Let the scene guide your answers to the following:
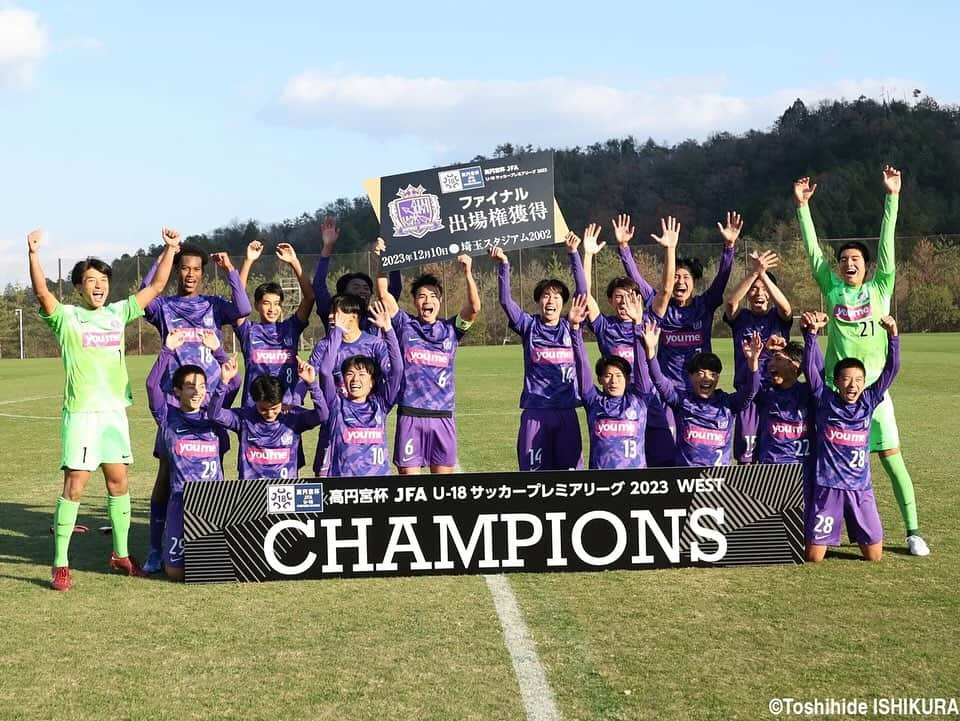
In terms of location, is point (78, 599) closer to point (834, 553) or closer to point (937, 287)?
point (834, 553)

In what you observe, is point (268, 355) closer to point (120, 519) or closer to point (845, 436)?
point (120, 519)

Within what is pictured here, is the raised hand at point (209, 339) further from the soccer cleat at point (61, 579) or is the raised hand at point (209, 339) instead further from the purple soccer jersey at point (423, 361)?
the soccer cleat at point (61, 579)

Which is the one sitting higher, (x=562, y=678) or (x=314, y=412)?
(x=314, y=412)

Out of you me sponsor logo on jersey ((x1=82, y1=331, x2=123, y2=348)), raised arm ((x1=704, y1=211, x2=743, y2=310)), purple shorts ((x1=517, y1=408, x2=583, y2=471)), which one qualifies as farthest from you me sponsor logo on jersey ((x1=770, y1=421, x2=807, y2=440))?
you me sponsor logo on jersey ((x1=82, y1=331, x2=123, y2=348))

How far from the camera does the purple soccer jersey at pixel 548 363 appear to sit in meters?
7.29

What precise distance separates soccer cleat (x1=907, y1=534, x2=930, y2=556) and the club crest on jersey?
385 centimetres

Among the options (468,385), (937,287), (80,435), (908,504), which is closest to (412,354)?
(80,435)

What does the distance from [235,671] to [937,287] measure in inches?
1781

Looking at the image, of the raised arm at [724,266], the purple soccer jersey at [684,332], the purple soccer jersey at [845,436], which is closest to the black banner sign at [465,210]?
the purple soccer jersey at [684,332]

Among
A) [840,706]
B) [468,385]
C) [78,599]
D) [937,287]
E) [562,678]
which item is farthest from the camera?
[937,287]

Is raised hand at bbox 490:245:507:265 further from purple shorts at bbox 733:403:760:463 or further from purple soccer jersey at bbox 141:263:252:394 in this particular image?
purple shorts at bbox 733:403:760:463

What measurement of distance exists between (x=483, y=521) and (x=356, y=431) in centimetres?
119

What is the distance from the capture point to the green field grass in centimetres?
409

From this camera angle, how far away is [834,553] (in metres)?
6.54
